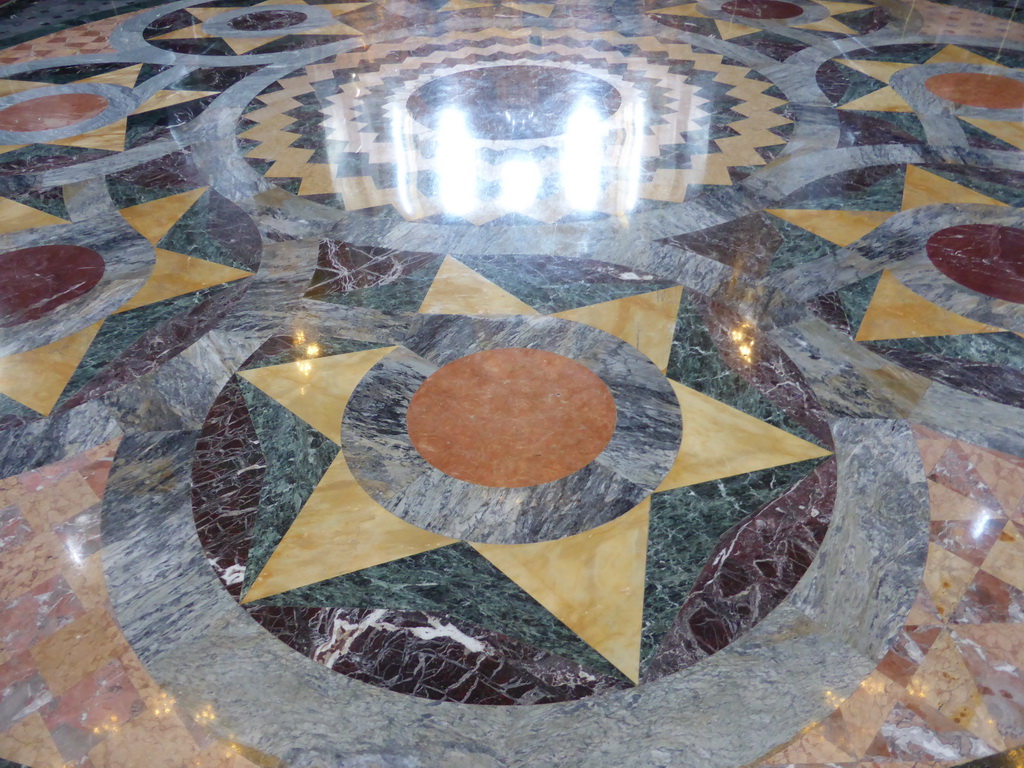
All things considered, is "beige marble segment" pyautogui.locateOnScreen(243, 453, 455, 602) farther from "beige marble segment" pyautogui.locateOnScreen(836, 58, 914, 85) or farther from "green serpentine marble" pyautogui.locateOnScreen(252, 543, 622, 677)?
"beige marble segment" pyautogui.locateOnScreen(836, 58, 914, 85)

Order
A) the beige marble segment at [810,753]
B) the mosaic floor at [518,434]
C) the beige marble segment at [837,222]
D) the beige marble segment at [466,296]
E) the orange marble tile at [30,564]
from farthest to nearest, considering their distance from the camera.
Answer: the beige marble segment at [837,222]
the beige marble segment at [466,296]
the orange marble tile at [30,564]
the mosaic floor at [518,434]
the beige marble segment at [810,753]

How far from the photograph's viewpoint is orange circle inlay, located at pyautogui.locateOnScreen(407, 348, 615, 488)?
1790mm

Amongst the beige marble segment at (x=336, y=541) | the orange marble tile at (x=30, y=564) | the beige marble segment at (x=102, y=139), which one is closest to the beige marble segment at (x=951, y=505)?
the beige marble segment at (x=336, y=541)

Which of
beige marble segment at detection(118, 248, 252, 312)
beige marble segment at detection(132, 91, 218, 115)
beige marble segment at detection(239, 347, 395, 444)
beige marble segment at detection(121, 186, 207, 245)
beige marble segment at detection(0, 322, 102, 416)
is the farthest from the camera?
beige marble segment at detection(132, 91, 218, 115)

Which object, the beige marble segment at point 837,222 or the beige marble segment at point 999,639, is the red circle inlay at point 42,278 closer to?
the beige marble segment at point 837,222

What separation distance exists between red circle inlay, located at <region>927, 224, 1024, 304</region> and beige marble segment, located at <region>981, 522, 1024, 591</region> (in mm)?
1056

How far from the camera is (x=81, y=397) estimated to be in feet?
6.79

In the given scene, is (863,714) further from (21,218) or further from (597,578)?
(21,218)

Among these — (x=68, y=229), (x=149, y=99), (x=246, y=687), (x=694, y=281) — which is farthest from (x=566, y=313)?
(x=149, y=99)

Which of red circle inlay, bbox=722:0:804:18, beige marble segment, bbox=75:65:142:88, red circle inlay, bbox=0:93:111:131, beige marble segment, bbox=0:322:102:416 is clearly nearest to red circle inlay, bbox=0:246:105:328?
beige marble segment, bbox=0:322:102:416

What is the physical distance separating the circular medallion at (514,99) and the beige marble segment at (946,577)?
255cm

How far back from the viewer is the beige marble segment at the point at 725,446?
5.83 ft

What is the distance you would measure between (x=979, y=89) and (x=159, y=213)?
3988 mm

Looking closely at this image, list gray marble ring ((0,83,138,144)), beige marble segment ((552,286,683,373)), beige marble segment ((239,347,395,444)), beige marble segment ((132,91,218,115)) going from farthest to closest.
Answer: beige marble segment ((132,91,218,115)) < gray marble ring ((0,83,138,144)) < beige marble segment ((552,286,683,373)) < beige marble segment ((239,347,395,444))
